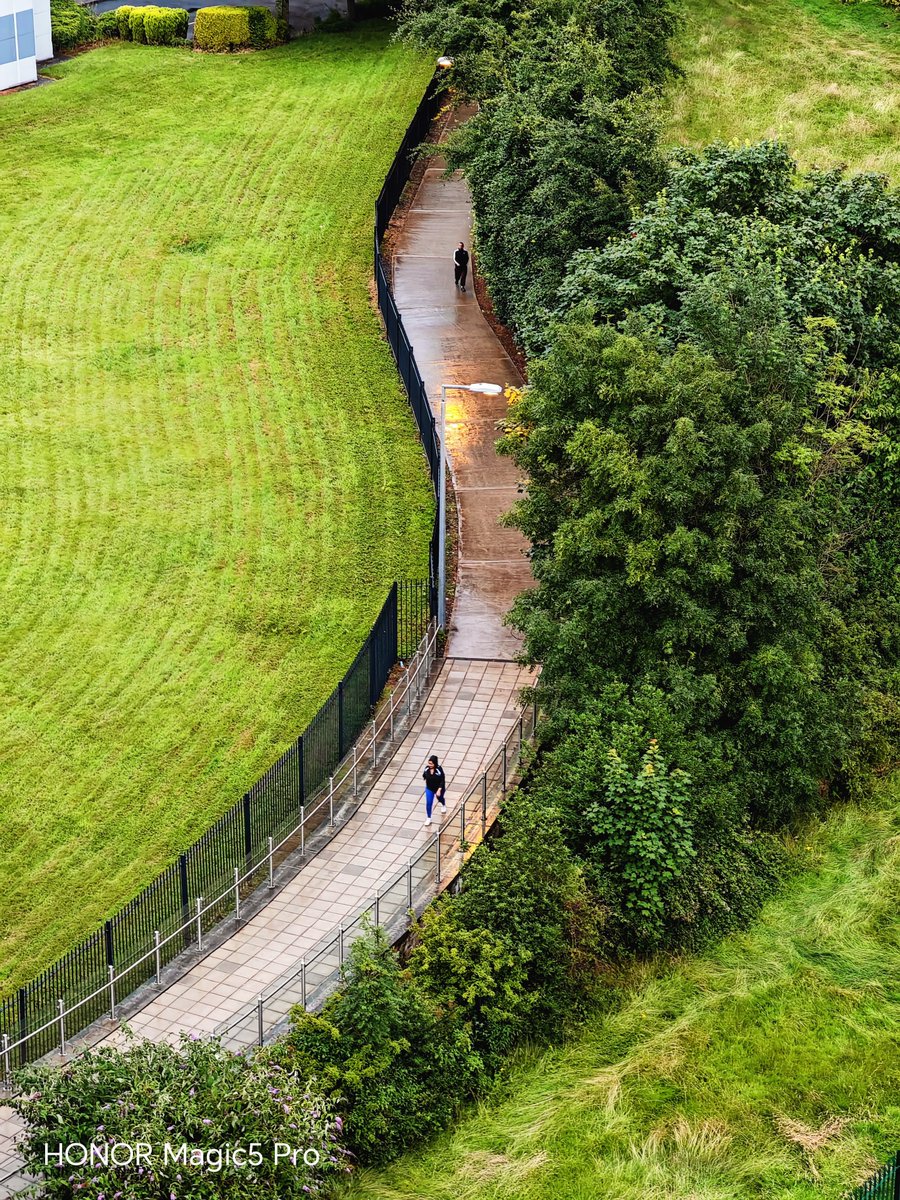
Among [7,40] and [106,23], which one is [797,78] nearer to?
[106,23]

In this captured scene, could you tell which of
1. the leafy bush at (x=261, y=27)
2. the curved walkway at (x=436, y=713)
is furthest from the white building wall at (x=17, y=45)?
the curved walkway at (x=436, y=713)

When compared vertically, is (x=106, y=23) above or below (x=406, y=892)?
above

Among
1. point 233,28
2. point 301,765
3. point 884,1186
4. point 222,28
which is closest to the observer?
point 884,1186

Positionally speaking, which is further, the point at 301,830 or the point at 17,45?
the point at 17,45

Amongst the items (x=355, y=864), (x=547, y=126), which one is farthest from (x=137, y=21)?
(x=355, y=864)

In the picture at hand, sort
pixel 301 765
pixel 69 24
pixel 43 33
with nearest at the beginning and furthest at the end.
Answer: pixel 301 765, pixel 43 33, pixel 69 24

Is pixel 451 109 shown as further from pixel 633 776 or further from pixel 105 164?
pixel 633 776
